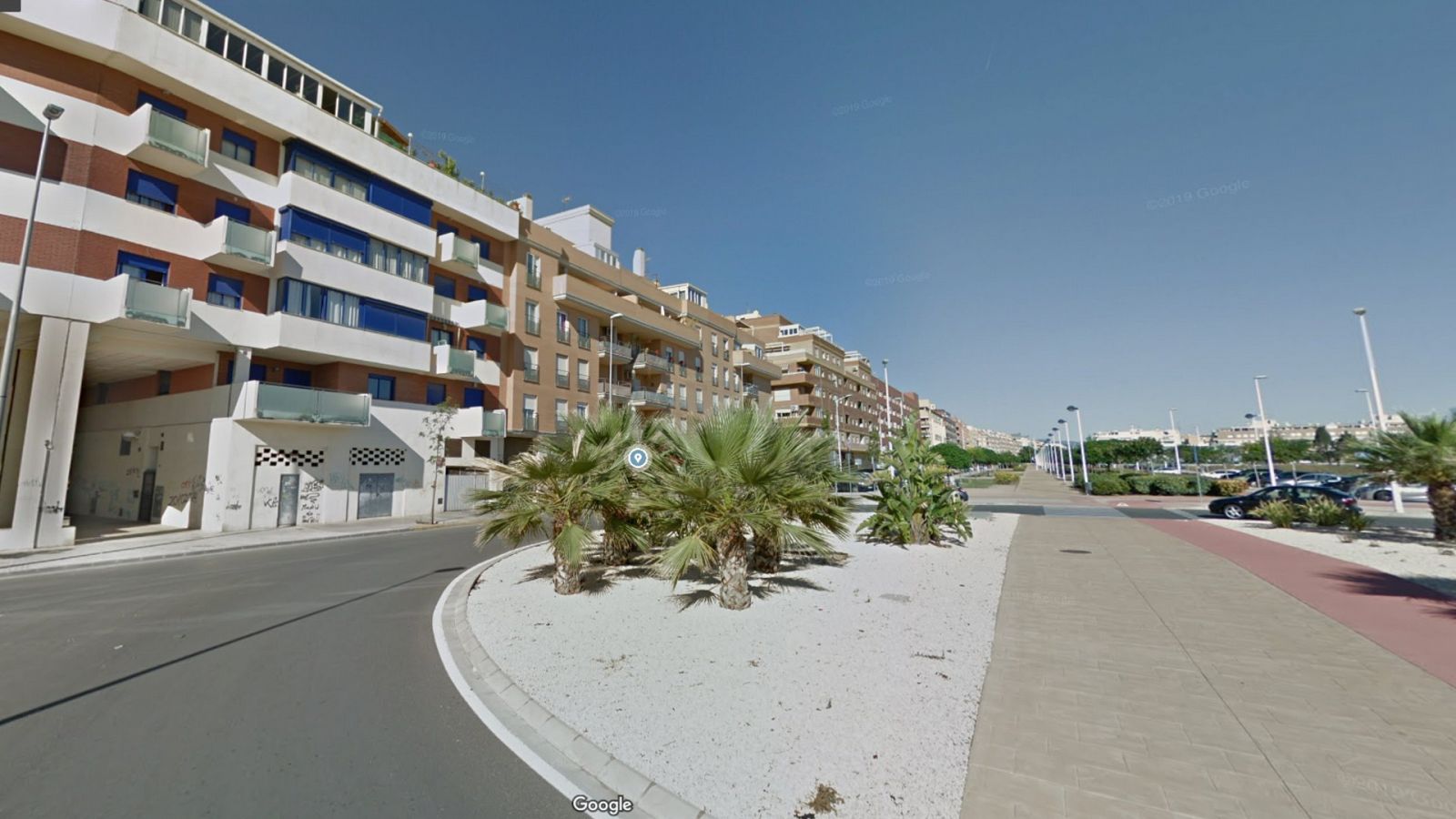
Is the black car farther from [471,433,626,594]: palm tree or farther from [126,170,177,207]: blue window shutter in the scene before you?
[126,170,177,207]: blue window shutter

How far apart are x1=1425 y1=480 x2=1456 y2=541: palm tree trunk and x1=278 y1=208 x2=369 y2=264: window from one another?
35.4 m

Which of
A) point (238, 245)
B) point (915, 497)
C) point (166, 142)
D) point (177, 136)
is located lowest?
point (915, 497)

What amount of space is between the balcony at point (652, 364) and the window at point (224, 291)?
2416 cm

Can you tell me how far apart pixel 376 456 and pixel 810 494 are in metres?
22.8

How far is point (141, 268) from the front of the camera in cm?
1788

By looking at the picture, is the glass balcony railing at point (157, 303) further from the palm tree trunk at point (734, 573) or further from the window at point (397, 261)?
the palm tree trunk at point (734, 573)

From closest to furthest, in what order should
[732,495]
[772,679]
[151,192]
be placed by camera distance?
[772,679] → [732,495] → [151,192]

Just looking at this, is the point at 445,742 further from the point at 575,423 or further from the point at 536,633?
the point at 575,423

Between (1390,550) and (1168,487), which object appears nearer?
(1390,550)

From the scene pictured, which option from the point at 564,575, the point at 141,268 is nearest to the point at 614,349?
the point at 141,268

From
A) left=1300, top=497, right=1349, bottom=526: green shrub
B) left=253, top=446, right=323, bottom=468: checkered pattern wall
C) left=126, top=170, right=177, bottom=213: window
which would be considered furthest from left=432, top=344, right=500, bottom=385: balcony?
left=1300, top=497, right=1349, bottom=526: green shrub

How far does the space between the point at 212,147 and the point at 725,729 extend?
27421 mm

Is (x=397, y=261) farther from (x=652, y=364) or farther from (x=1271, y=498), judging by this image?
(x=1271, y=498)

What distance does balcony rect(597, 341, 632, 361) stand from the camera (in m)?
37.9
